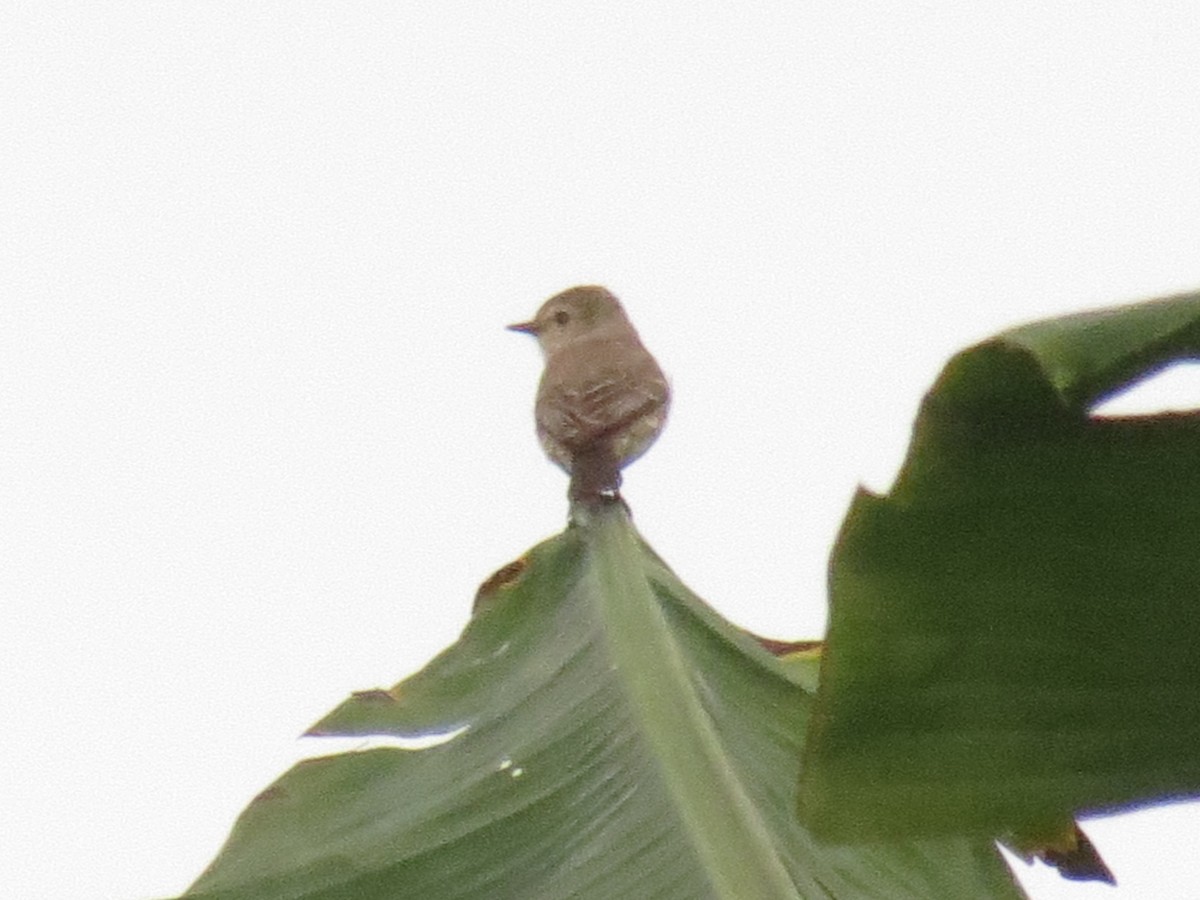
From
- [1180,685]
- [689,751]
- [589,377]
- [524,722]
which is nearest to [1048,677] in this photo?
[1180,685]

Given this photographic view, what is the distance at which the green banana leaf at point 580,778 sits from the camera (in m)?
2.49

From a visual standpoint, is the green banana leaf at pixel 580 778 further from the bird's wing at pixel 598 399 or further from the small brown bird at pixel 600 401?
the bird's wing at pixel 598 399

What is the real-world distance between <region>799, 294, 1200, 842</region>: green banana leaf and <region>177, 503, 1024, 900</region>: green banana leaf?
0.61 metres

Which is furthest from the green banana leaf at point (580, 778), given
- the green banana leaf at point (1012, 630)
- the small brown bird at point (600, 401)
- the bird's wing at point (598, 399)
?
the bird's wing at point (598, 399)

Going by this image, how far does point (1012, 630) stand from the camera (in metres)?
1.63

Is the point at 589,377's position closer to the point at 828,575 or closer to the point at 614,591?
the point at 614,591

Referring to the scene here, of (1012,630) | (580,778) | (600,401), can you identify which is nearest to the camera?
(1012,630)

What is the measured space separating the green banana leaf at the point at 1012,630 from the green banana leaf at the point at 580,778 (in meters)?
0.61

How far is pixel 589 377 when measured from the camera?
792cm

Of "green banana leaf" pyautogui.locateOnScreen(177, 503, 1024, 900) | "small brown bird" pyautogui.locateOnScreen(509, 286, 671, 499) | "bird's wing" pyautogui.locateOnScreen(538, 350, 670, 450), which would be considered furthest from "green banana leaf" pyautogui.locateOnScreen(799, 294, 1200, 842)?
"bird's wing" pyautogui.locateOnScreen(538, 350, 670, 450)

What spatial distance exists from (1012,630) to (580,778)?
3.95 feet

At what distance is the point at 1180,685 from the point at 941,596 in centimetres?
22

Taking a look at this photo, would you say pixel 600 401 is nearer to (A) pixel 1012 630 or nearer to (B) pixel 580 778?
(B) pixel 580 778

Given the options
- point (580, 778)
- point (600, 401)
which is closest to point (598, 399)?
point (600, 401)
